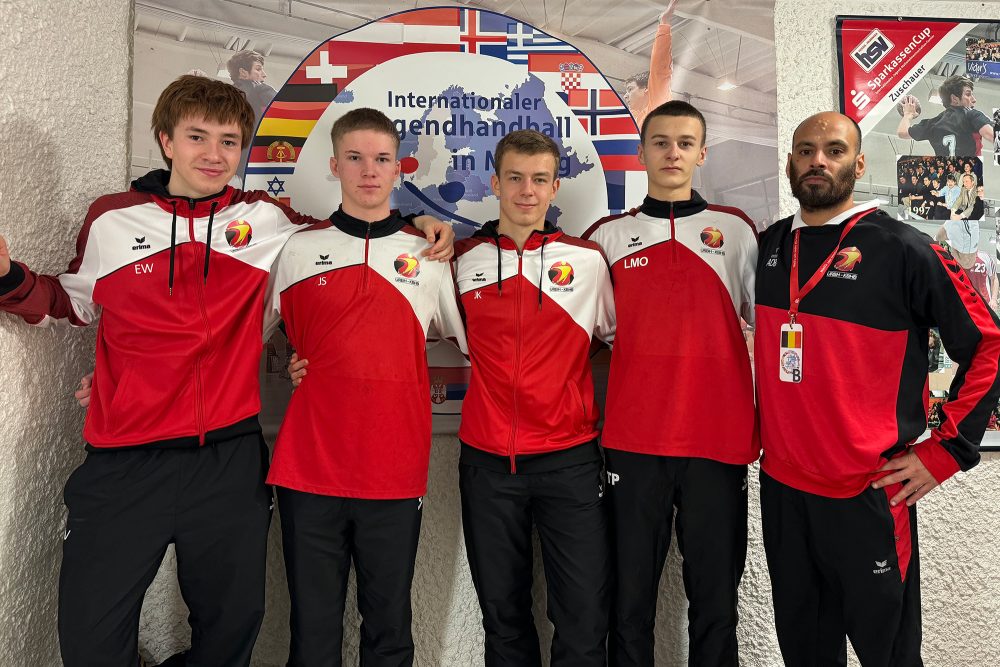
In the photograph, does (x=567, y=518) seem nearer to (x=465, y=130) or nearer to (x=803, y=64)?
(x=465, y=130)

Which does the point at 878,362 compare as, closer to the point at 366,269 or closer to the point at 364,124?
the point at 366,269

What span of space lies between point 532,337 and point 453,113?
36.0 inches

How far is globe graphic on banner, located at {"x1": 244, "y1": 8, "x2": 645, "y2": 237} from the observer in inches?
83.8

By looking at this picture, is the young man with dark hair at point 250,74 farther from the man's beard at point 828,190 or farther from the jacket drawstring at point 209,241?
the man's beard at point 828,190

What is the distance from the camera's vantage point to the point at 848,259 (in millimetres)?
1552

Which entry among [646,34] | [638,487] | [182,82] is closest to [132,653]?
[638,487]

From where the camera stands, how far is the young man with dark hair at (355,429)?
1661 millimetres

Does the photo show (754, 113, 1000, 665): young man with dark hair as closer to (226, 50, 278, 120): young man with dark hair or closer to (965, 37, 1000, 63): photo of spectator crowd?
(965, 37, 1000, 63): photo of spectator crowd

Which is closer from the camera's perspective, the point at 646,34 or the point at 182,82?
the point at 182,82

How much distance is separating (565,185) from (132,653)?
186cm

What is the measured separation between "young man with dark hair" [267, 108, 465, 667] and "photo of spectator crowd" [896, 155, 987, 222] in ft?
5.85

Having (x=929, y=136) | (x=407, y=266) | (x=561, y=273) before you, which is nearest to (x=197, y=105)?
(x=407, y=266)

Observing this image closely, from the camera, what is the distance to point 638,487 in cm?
172

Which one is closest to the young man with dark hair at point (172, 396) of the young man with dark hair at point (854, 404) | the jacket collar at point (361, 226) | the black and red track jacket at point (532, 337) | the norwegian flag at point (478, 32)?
the jacket collar at point (361, 226)
